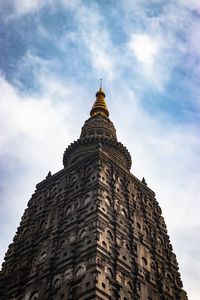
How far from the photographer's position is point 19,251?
31125 millimetres

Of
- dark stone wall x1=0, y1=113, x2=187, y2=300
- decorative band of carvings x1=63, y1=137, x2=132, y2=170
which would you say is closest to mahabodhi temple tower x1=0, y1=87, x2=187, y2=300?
dark stone wall x1=0, y1=113, x2=187, y2=300

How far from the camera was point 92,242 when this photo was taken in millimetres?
25766

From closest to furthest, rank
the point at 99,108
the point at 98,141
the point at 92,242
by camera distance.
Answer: the point at 92,242 < the point at 98,141 < the point at 99,108

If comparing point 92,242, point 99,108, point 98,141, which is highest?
point 99,108

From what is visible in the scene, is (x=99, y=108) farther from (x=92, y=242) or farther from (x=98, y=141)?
(x=92, y=242)

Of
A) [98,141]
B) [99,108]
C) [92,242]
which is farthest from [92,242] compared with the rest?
[99,108]

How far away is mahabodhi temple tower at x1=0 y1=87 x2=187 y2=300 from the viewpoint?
974 inches

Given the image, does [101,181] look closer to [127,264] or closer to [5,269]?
[127,264]

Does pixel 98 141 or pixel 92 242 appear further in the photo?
pixel 98 141

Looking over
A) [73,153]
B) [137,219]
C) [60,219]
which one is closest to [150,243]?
[137,219]

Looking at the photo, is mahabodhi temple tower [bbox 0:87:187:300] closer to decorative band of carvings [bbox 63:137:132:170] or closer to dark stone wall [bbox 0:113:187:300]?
dark stone wall [bbox 0:113:187:300]

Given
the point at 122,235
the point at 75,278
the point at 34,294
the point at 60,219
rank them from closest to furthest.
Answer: the point at 75,278, the point at 34,294, the point at 122,235, the point at 60,219

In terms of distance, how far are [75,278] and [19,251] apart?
26.8 feet

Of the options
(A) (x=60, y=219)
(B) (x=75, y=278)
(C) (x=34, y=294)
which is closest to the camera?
(B) (x=75, y=278)
